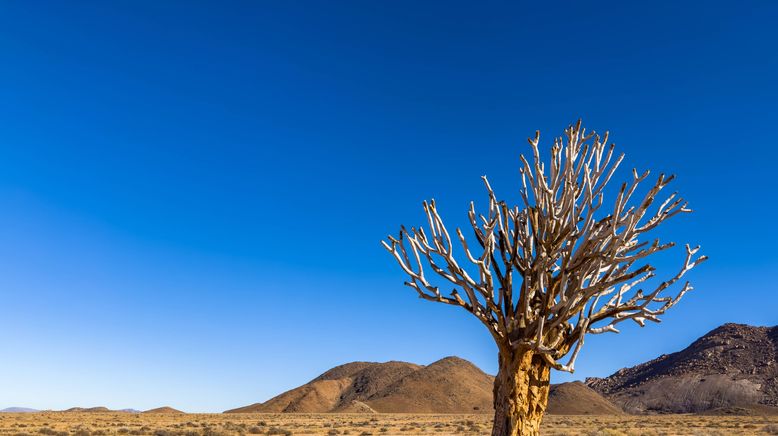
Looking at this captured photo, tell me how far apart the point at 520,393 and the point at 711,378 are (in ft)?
363

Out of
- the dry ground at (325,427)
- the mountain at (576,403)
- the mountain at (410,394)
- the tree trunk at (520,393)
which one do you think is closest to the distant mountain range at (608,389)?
the mountain at (576,403)

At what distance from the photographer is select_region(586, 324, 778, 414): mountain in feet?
299

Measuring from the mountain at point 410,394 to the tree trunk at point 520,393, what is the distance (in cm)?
7630

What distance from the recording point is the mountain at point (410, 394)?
88312 mm

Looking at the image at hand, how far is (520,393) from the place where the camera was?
19.4 ft

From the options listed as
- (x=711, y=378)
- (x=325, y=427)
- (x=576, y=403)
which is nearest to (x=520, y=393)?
(x=325, y=427)

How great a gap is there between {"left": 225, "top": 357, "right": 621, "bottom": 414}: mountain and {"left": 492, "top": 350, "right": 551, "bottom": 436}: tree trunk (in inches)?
3004

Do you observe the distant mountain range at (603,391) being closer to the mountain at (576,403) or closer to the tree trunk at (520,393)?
the mountain at (576,403)

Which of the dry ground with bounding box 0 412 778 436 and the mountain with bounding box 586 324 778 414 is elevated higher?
the mountain with bounding box 586 324 778 414

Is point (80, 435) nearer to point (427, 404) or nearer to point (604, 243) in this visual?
point (604, 243)

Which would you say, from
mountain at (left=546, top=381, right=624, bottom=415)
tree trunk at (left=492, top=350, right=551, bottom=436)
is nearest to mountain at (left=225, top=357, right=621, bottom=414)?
mountain at (left=546, top=381, right=624, bottom=415)

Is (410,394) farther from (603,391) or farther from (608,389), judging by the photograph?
(608,389)

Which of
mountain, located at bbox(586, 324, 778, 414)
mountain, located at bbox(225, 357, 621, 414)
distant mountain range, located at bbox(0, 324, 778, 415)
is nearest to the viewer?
mountain, located at bbox(225, 357, 621, 414)

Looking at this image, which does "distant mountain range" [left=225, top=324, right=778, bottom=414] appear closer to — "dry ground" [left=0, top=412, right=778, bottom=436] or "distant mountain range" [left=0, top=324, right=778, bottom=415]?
"distant mountain range" [left=0, top=324, right=778, bottom=415]
